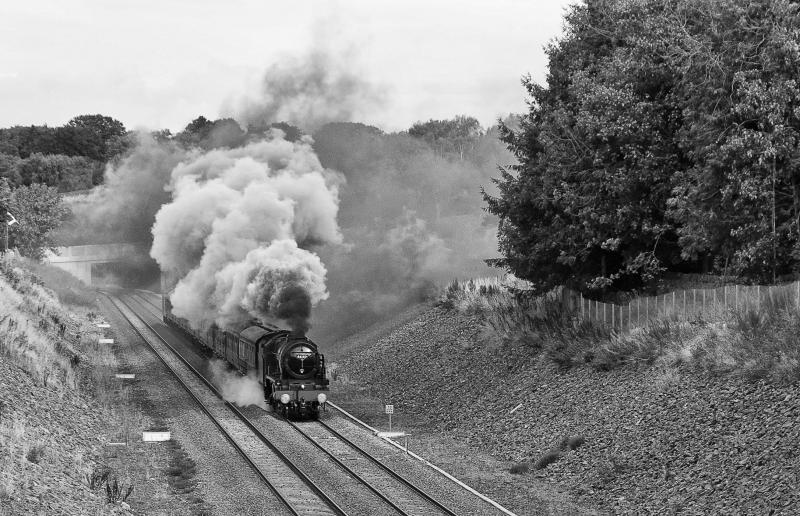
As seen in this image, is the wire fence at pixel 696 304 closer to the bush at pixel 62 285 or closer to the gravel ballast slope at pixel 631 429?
the gravel ballast slope at pixel 631 429

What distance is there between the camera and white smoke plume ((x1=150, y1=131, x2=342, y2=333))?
34.5m

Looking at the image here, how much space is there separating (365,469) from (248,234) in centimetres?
1750

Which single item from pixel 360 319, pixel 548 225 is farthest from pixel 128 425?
pixel 360 319

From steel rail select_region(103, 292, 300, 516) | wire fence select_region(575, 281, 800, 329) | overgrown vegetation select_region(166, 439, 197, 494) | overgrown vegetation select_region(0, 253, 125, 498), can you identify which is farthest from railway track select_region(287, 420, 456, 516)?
wire fence select_region(575, 281, 800, 329)

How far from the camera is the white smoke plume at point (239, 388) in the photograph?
111 ft

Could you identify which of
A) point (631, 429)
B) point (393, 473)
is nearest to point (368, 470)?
point (393, 473)

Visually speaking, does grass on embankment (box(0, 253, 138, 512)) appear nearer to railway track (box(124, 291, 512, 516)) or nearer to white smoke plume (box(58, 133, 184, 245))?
railway track (box(124, 291, 512, 516))

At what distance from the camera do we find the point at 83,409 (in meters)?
29.3

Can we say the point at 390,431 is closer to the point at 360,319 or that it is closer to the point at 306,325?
the point at 306,325

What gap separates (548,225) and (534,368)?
19.3ft

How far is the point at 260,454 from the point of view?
25.2 meters

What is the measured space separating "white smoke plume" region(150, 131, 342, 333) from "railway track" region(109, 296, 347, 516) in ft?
9.98

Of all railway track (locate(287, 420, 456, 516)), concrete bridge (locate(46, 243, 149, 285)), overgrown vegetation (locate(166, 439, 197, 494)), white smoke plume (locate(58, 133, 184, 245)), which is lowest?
railway track (locate(287, 420, 456, 516))

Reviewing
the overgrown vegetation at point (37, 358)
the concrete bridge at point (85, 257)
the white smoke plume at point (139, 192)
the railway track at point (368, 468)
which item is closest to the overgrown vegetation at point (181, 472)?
the overgrown vegetation at point (37, 358)
